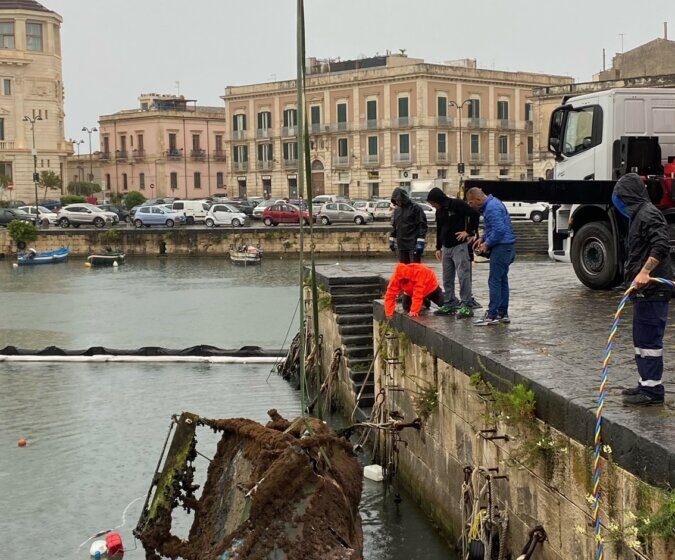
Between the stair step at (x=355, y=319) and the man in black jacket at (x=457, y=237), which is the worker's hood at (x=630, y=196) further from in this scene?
the stair step at (x=355, y=319)

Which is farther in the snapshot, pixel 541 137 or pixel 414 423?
pixel 541 137

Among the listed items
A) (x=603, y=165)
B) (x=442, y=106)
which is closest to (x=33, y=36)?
(x=442, y=106)

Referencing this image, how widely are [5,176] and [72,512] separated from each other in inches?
2907

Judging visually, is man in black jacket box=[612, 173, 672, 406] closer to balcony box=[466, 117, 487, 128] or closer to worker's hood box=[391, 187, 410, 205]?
worker's hood box=[391, 187, 410, 205]

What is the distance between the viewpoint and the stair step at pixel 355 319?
16.1 m

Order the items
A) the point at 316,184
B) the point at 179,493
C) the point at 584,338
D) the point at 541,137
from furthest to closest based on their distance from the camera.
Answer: the point at 316,184 < the point at 541,137 < the point at 584,338 < the point at 179,493

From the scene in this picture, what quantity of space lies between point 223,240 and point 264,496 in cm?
4495

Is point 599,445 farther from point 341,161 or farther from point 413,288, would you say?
point 341,161

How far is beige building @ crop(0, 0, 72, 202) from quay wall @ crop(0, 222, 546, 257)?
97.8ft

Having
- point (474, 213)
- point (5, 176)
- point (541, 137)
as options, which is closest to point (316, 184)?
point (541, 137)

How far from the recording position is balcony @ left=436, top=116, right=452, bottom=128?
71.6 m

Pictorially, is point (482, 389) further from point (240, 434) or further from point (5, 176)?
point (5, 176)

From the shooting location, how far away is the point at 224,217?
5666 centimetres

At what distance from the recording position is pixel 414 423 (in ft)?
35.8
